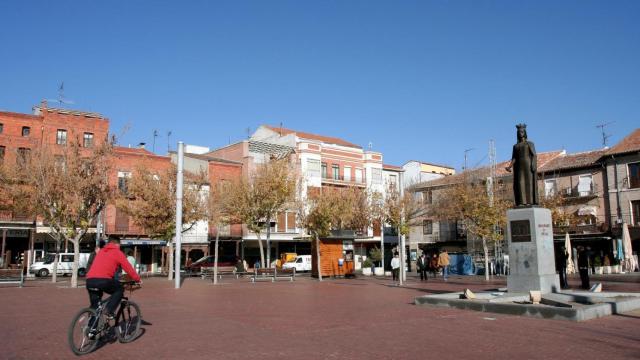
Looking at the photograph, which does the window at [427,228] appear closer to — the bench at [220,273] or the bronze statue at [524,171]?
the bench at [220,273]

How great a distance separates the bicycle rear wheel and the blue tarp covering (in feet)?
116

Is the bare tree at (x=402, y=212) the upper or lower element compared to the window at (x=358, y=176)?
lower

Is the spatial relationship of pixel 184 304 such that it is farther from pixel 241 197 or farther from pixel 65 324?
pixel 241 197

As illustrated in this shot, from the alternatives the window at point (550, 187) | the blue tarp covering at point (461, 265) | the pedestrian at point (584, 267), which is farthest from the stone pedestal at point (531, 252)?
the window at point (550, 187)

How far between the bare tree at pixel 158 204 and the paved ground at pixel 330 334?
1715 centimetres

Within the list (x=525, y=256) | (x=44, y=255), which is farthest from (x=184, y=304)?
(x=44, y=255)

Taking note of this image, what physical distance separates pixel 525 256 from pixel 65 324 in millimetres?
11459

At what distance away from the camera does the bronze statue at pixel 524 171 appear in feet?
52.0

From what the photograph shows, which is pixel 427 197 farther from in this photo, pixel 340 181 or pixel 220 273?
pixel 220 273

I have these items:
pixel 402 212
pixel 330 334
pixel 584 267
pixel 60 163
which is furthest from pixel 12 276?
pixel 584 267

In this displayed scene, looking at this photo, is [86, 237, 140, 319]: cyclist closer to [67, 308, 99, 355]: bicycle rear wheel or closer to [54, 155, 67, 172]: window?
[67, 308, 99, 355]: bicycle rear wheel

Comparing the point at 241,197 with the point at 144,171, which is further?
the point at 241,197

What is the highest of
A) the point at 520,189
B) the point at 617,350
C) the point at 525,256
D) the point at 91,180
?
the point at 91,180

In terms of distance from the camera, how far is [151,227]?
108 ft
